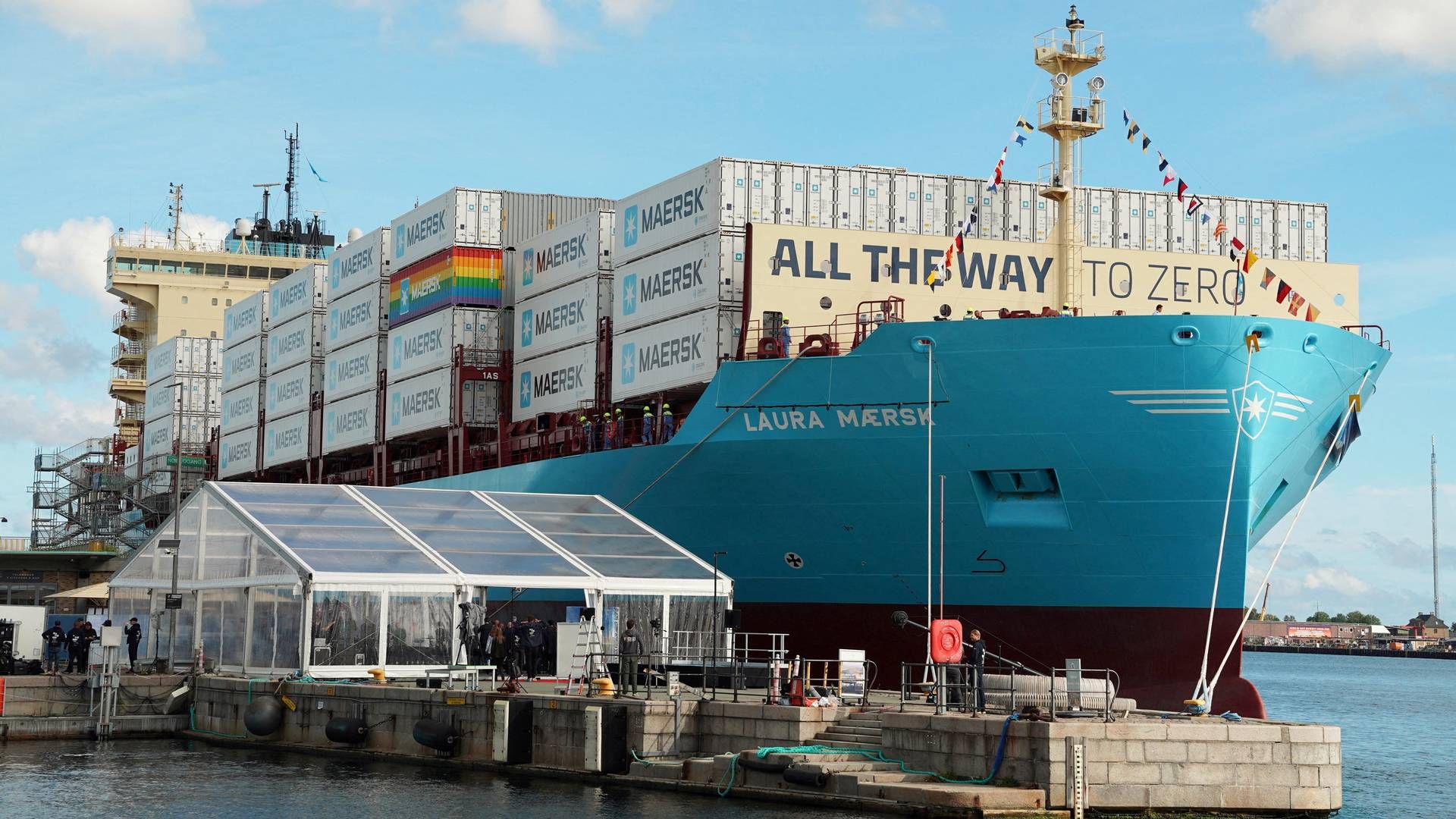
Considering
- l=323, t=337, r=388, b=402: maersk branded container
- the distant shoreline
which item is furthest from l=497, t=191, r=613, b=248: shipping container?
the distant shoreline

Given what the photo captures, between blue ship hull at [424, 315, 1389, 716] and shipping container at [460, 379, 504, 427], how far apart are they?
14346 mm

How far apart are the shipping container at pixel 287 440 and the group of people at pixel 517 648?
29.4 meters

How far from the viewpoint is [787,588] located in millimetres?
36062

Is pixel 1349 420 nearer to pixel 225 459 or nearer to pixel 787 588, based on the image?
pixel 787 588

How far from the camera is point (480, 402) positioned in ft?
160

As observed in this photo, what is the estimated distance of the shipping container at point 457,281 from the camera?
48844 mm

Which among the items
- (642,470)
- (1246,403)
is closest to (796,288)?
(642,470)

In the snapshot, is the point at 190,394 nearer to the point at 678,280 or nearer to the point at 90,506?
the point at 90,506

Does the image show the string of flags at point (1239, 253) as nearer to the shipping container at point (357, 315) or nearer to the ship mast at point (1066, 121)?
the ship mast at point (1066, 121)

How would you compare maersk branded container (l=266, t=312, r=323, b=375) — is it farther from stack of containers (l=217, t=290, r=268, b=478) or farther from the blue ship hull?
the blue ship hull

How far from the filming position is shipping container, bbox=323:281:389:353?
54.8 metres

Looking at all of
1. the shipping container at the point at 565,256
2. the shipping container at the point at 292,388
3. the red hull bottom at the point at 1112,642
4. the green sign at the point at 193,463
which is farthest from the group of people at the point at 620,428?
the green sign at the point at 193,463

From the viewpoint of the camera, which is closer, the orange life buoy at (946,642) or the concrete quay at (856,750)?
the concrete quay at (856,750)

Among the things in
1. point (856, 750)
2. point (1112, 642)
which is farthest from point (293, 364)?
point (856, 750)
